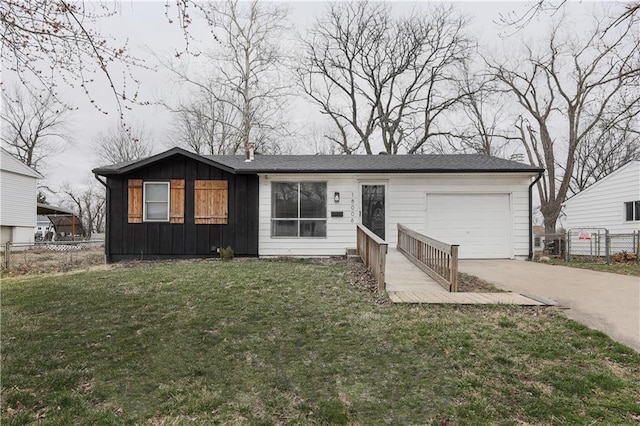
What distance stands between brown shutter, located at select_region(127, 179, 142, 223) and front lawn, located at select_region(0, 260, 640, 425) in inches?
208

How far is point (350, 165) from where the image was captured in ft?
36.0

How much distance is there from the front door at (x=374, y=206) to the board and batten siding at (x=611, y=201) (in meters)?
10.1

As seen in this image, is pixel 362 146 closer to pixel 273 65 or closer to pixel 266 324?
pixel 273 65

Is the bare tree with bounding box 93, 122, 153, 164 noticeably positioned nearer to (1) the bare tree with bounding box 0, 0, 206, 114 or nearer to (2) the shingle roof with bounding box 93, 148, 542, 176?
(2) the shingle roof with bounding box 93, 148, 542, 176

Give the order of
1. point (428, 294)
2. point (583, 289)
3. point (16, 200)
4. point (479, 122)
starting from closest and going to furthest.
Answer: point (428, 294)
point (583, 289)
point (16, 200)
point (479, 122)

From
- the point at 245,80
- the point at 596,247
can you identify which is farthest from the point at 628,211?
the point at 245,80

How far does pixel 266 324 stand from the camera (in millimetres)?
4402

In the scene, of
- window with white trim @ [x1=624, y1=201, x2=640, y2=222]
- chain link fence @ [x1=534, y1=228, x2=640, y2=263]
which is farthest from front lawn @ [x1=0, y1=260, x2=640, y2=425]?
window with white trim @ [x1=624, y1=201, x2=640, y2=222]

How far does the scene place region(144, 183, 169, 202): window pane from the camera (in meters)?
10.6

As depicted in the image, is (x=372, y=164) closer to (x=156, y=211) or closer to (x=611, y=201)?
(x=156, y=211)

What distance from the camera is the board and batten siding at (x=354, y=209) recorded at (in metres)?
10.6

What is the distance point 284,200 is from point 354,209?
2.05 m

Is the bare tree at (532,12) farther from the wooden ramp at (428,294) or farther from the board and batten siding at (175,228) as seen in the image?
the board and batten siding at (175,228)

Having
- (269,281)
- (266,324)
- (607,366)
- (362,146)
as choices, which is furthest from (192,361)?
(362,146)
